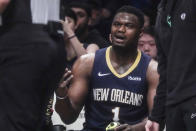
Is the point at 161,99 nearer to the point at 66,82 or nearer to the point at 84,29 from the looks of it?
the point at 66,82

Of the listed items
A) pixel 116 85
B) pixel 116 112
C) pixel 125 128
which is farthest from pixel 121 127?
pixel 116 85

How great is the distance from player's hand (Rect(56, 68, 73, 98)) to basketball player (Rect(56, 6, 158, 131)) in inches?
0.4

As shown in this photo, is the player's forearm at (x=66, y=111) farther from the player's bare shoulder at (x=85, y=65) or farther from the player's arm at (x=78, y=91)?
the player's bare shoulder at (x=85, y=65)

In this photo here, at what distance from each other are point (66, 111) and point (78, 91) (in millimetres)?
208

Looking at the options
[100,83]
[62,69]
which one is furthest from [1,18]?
[100,83]

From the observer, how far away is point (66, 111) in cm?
550

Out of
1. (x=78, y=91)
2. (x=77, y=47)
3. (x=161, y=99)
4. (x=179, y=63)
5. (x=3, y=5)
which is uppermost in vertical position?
(x=3, y=5)

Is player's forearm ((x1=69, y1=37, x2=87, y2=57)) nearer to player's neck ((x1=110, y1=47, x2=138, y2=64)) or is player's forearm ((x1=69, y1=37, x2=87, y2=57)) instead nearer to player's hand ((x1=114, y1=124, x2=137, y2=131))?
player's neck ((x1=110, y1=47, x2=138, y2=64))

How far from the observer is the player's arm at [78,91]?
552 centimetres

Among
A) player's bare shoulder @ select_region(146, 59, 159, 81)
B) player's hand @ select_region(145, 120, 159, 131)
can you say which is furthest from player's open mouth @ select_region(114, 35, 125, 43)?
player's hand @ select_region(145, 120, 159, 131)

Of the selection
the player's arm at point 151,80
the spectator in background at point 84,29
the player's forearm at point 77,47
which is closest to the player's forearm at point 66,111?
the player's arm at point 151,80

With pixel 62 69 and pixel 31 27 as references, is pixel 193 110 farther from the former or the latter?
pixel 31 27

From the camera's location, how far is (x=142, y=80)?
5.46 meters

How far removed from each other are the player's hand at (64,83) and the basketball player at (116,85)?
1 centimetres
